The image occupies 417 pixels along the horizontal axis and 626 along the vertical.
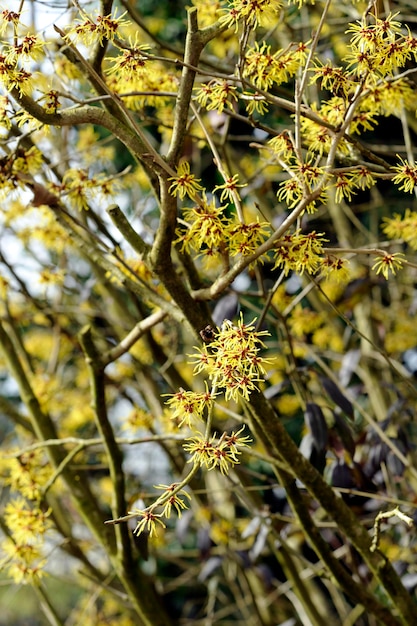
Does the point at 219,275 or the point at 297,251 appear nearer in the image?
the point at 297,251

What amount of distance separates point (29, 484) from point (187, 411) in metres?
1.07

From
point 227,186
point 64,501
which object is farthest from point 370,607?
point 64,501

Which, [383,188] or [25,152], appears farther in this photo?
[383,188]

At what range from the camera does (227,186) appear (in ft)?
4.43

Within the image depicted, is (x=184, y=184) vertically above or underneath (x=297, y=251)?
above

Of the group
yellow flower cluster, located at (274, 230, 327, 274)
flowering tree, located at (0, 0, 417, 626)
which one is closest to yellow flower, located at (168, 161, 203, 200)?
flowering tree, located at (0, 0, 417, 626)

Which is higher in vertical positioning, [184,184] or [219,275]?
[184,184]

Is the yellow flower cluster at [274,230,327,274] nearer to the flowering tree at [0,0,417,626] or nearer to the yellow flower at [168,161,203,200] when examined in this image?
the flowering tree at [0,0,417,626]

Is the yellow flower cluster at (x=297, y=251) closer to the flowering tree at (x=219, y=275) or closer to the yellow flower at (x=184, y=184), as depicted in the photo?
the flowering tree at (x=219, y=275)

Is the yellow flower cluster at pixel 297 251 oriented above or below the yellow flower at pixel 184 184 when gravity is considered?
below

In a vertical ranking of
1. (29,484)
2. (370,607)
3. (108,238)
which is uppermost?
(108,238)

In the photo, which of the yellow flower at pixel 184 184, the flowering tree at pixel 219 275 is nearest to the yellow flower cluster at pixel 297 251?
the flowering tree at pixel 219 275

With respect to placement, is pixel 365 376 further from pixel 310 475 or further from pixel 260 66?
pixel 260 66

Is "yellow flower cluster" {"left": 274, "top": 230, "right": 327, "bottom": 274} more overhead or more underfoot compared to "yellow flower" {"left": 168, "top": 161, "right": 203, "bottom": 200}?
more underfoot
